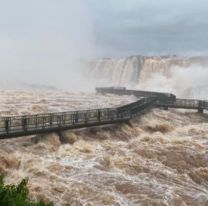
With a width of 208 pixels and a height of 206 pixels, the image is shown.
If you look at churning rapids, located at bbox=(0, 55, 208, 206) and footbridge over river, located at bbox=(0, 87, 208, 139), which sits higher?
footbridge over river, located at bbox=(0, 87, 208, 139)

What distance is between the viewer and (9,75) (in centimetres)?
11969

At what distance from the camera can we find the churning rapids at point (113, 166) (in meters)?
20.6

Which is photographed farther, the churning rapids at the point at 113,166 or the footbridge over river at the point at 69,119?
the footbridge over river at the point at 69,119

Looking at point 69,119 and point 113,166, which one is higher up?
point 69,119

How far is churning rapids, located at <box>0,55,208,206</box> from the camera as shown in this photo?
67.7ft

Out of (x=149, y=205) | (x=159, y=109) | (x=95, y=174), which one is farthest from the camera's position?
(x=159, y=109)

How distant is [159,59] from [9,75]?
44528 millimetres

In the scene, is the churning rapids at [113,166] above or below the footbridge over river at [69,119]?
below

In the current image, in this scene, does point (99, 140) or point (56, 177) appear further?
point (99, 140)

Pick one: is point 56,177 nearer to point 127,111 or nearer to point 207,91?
point 127,111

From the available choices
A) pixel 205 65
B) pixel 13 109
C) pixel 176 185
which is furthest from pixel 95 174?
pixel 205 65

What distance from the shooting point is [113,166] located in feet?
82.3

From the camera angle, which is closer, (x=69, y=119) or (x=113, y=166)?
(x=113, y=166)

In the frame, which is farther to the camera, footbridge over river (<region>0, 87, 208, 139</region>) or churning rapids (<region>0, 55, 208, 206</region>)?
footbridge over river (<region>0, 87, 208, 139</region>)
